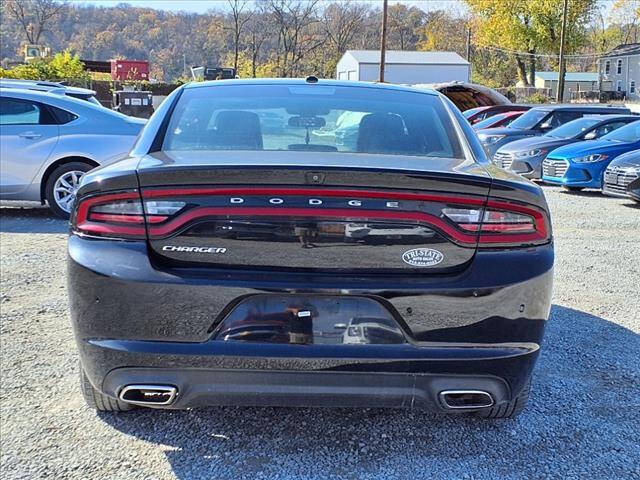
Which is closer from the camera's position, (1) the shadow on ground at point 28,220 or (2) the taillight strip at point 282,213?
(2) the taillight strip at point 282,213

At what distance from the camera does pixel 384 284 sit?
245 centimetres

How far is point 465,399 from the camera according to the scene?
259 centimetres

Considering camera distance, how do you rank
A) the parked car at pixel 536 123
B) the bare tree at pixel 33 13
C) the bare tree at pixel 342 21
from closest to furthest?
the parked car at pixel 536 123
the bare tree at pixel 342 21
the bare tree at pixel 33 13

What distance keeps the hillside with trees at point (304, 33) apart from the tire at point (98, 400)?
54391mm

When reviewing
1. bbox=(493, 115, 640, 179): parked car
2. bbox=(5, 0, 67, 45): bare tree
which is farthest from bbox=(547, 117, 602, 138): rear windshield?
bbox=(5, 0, 67, 45): bare tree

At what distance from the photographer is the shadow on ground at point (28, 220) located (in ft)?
25.1

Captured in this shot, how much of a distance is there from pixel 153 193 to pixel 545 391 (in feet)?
7.53

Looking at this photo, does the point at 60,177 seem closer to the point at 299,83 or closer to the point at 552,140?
the point at 299,83

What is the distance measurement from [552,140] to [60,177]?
9.48 meters

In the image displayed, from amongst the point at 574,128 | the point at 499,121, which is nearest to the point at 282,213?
the point at 574,128

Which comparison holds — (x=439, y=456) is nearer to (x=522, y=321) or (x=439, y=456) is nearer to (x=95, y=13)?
(x=522, y=321)

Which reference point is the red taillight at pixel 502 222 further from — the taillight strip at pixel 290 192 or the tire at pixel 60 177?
the tire at pixel 60 177

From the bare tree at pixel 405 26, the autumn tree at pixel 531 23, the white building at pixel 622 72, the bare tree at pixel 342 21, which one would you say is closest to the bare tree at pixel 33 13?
the bare tree at pixel 342 21

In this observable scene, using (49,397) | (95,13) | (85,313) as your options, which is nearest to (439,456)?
(85,313)
